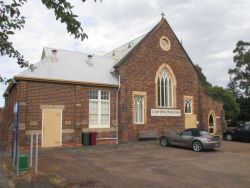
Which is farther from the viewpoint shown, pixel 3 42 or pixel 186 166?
pixel 186 166

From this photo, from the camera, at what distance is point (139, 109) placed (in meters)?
23.3

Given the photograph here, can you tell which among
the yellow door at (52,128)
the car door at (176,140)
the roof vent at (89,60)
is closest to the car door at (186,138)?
the car door at (176,140)

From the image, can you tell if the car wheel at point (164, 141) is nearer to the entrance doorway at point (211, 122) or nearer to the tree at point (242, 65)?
the entrance doorway at point (211, 122)

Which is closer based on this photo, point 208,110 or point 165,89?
point 165,89

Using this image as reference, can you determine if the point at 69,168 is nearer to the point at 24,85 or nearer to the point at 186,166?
the point at 186,166

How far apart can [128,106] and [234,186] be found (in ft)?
44.9

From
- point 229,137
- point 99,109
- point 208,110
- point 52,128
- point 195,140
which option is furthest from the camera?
point 208,110

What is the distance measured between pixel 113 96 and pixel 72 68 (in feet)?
12.3

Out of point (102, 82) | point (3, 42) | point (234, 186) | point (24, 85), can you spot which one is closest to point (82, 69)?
point (102, 82)

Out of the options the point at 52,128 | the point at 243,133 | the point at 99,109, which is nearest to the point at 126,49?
the point at 99,109

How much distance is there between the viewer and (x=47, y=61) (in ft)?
67.8

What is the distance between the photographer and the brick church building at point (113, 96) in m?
18.7

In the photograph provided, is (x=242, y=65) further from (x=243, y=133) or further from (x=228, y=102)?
(x=243, y=133)

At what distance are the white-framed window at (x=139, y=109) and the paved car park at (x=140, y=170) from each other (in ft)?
22.4
